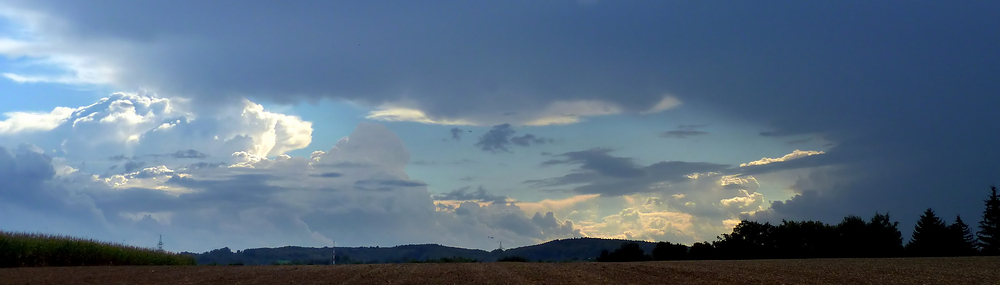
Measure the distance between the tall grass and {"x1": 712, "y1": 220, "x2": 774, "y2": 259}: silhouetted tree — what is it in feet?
207

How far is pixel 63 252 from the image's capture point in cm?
3888

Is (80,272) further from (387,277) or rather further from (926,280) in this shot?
(926,280)

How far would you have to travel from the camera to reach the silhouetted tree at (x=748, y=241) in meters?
81.2

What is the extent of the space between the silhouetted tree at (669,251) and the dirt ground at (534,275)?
41.7 m

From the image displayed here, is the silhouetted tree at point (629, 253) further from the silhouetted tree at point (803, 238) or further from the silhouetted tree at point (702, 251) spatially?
the silhouetted tree at point (803, 238)

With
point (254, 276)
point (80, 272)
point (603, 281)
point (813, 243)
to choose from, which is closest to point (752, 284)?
point (603, 281)

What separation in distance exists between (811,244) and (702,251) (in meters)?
14.1

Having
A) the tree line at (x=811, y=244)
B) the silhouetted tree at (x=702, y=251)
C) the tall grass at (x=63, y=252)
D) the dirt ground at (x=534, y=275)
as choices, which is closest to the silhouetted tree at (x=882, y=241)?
the tree line at (x=811, y=244)

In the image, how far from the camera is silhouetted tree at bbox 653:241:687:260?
7768 cm

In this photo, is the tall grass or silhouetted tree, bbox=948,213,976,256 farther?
silhouetted tree, bbox=948,213,976,256

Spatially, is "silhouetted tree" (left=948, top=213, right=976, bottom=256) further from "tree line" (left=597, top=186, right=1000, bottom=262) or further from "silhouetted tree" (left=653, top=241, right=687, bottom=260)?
"silhouetted tree" (left=653, top=241, right=687, bottom=260)

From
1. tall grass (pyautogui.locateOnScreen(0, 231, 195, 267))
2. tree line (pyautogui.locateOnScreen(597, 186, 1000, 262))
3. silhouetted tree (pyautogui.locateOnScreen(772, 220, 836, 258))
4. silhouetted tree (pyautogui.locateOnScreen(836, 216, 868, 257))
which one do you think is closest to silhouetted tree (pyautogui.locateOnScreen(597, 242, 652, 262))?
tree line (pyautogui.locateOnScreen(597, 186, 1000, 262))

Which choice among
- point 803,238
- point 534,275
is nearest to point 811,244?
point 803,238

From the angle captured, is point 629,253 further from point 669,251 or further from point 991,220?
point 991,220
